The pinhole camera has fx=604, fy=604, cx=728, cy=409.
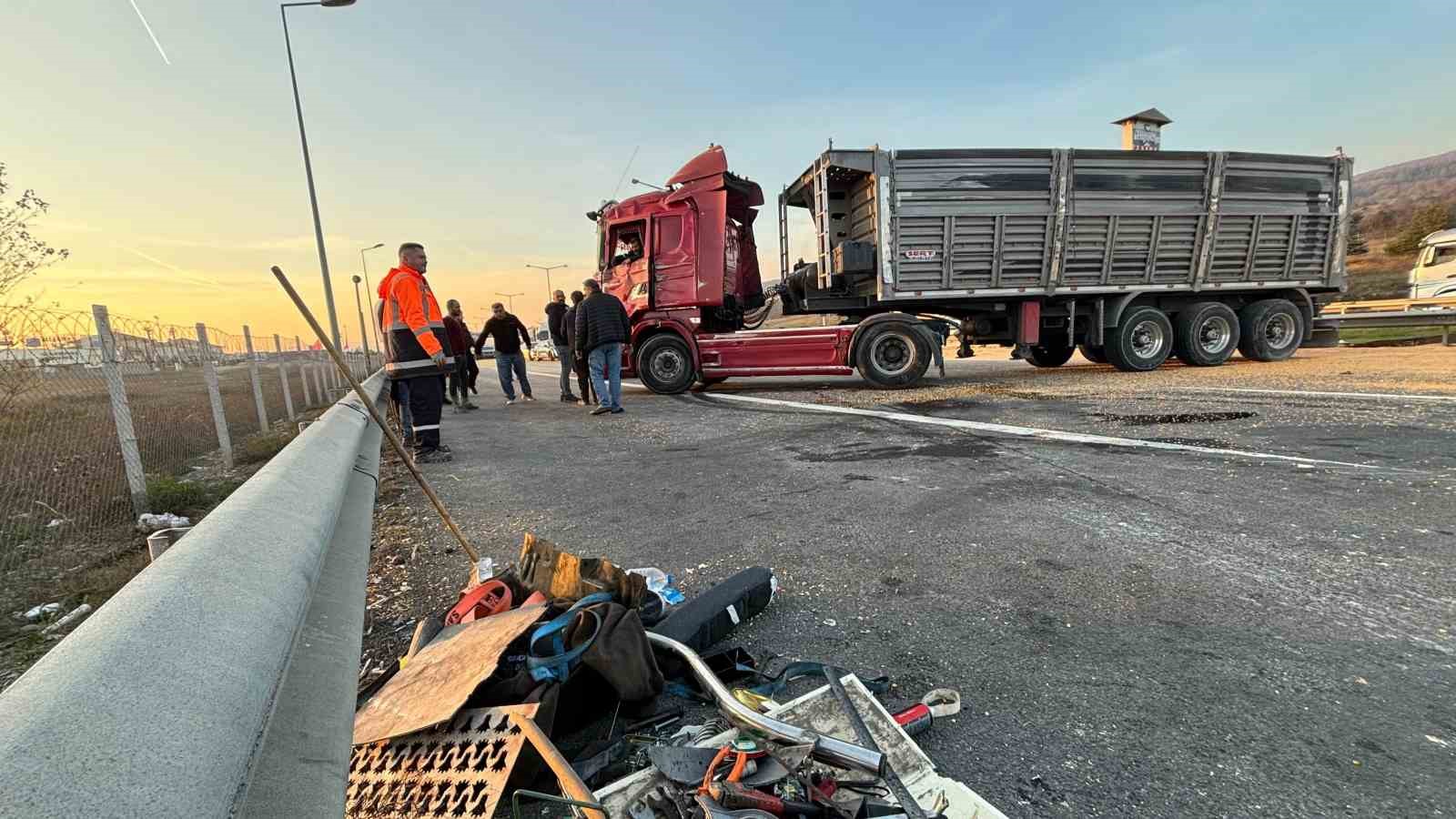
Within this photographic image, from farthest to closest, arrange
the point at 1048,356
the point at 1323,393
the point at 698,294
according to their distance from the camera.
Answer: the point at 1048,356 → the point at 698,294 → the point at 1323,393

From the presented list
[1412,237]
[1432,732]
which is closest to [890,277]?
[1432,732]

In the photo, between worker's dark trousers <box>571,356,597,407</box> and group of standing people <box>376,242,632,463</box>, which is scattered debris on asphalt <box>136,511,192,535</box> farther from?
worker's dark trousers <box>571,356,597,407</box>

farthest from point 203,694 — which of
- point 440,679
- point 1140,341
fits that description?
point 1140,341

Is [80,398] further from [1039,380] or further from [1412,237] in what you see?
[1412,237]

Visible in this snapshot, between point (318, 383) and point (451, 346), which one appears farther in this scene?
point (318, 383)

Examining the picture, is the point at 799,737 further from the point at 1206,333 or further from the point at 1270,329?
the point at 1270,329

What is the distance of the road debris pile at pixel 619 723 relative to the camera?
1184 millimetres

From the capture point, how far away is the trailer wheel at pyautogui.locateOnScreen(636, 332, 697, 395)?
9.64 metres

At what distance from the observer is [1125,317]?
9172 millimetres

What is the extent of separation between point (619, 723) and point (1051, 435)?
14.6 ft

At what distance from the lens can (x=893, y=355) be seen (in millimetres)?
9031

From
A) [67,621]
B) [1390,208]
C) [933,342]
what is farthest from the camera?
[1390,208]

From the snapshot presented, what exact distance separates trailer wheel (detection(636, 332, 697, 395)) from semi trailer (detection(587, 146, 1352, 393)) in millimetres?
23

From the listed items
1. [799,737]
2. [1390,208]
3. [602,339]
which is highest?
[1390,208]
